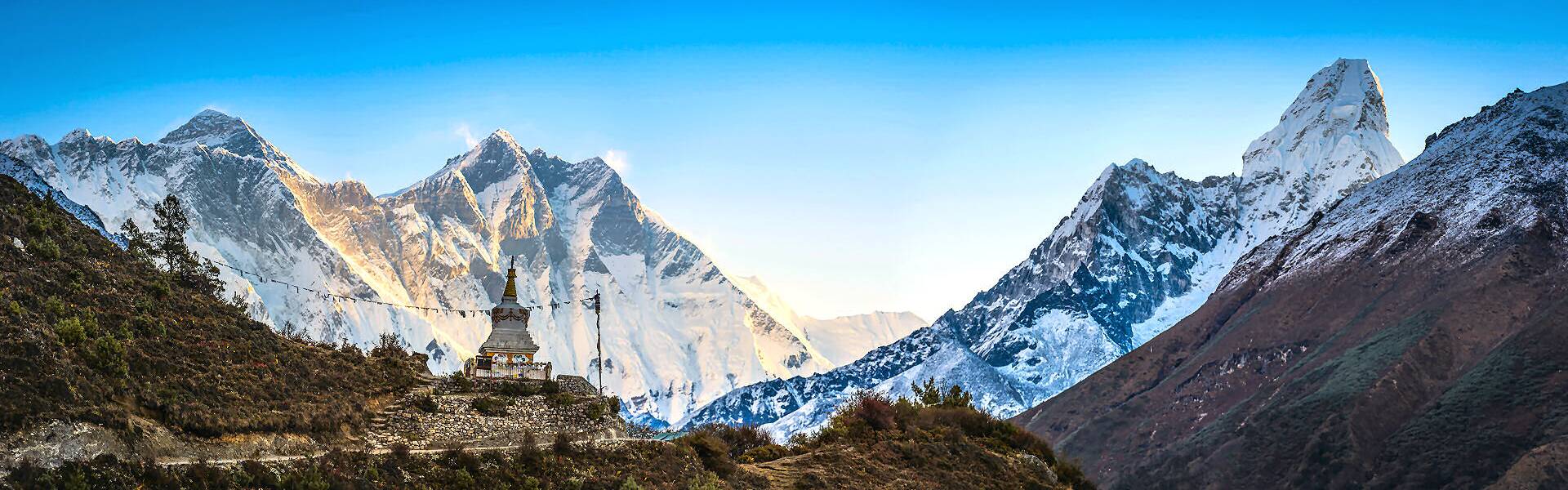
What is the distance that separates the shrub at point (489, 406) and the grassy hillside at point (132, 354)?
3.02 meters

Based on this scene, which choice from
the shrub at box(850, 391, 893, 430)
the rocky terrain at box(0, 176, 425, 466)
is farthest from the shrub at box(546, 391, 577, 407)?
the shrub at box(850, 391, 893, 430)

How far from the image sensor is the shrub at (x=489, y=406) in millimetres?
50938

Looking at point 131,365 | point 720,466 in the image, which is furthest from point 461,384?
point 131,365

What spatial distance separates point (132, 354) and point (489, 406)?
1442 centimetres

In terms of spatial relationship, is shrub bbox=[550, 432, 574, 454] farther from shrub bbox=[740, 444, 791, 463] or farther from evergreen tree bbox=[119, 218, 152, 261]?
evergreen tree bbox=[119, 218, 152, 261]

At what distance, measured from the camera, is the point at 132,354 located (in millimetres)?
39781

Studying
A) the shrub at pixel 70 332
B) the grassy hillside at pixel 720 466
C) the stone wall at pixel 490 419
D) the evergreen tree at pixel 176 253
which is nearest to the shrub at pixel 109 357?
the shrub at pixel 70 332

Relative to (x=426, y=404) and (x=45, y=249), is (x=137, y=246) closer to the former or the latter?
(x=45, y=249)

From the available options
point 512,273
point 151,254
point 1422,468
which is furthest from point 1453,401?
point 151,254

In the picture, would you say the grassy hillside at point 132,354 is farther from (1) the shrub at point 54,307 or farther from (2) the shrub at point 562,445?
(2) the shrub at point 562,445

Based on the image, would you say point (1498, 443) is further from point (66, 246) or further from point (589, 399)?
point (66, 246)

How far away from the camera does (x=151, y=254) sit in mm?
53812

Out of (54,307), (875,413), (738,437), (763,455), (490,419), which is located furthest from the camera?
(875,413)

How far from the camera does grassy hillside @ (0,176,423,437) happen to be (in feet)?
117
